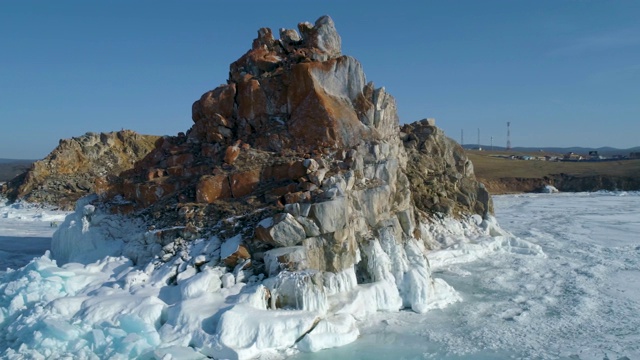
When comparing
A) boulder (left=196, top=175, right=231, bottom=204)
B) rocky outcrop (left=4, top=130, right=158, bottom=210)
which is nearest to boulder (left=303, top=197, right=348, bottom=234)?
boulder (left=196, top=175, right=231, bottom=204)

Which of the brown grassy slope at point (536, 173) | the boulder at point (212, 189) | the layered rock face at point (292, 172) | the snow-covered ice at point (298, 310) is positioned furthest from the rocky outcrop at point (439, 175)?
the brown grassy slope at point (536, 173)

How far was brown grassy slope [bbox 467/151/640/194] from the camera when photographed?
48.5 m

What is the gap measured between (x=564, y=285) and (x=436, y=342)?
20.1 feet

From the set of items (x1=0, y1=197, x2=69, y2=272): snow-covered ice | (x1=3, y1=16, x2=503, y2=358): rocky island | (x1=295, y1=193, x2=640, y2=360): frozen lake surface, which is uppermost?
(x1=3, y1=16, x2=503, y2=358): rocky island

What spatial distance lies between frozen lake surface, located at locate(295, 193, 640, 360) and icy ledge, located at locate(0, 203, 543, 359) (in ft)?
1.93

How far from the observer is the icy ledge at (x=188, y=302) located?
893cm

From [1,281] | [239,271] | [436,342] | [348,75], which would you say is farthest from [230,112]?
[436,342]

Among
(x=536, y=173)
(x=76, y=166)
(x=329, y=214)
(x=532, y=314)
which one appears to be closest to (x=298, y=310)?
(x=329, y=214)

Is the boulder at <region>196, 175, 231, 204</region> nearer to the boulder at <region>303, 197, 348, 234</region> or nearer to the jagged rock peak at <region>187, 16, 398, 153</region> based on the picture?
the jagged rock peak at <region>187, 16, 398, 153</region>

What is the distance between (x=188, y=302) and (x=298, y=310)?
2250 mm

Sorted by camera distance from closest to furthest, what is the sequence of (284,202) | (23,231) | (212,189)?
1. (284,202)
2. (212,189)
3. (23,231)

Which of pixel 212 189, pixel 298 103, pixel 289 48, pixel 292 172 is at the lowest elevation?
pixel 212 189

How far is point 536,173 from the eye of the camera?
51812mm

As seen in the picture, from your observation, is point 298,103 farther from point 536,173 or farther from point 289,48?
point 536,173
